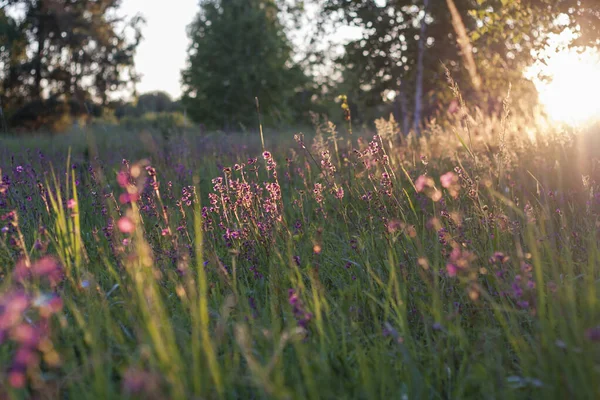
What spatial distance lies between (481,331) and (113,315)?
160 centimetres

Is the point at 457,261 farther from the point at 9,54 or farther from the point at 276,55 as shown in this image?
the point at 276,55

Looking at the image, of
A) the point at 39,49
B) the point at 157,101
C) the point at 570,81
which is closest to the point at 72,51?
the point at 39,49

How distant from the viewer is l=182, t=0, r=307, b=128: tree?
27.0m

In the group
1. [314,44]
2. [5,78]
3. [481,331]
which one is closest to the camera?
[481,331]

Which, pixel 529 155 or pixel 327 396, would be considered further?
pixel 529 155

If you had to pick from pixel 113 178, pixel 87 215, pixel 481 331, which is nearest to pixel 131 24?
pixel 113 178

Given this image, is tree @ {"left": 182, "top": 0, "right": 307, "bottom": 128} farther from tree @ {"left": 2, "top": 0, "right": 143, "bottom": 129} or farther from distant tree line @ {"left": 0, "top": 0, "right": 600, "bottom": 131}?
tree @ {"left": 2, "top": 0, "right": 143, "bottom": 129}

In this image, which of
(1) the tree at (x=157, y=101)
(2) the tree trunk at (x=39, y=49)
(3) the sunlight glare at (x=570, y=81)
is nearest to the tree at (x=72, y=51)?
(2) the tree trunk at (x=39, y=49)

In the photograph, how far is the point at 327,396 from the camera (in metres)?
1.67

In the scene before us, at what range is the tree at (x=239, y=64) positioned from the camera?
2703 cm

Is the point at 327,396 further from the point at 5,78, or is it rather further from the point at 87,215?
the point at 5,78

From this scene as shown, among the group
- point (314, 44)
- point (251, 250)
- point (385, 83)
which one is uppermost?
point (314, 44)

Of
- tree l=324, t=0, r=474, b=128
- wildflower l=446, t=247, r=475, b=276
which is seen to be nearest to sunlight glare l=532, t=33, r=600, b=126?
wildflower l=446, t=247, r=475, b=276

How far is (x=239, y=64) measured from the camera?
27.3 m
